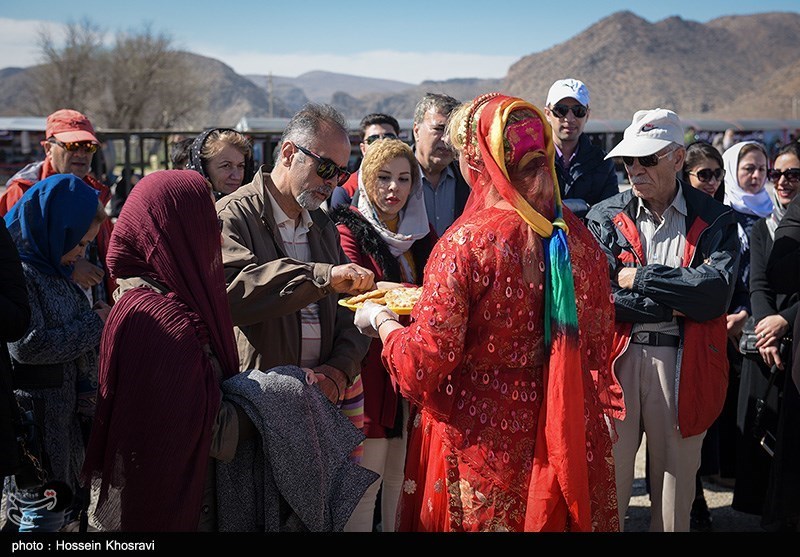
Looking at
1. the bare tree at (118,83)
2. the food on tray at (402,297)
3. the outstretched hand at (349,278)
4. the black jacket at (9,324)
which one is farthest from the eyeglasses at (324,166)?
the bare tree at (118,83)

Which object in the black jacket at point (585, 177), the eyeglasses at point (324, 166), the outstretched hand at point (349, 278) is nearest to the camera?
the outstretched hand at point (349, 278)

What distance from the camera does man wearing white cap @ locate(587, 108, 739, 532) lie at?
11.6ft

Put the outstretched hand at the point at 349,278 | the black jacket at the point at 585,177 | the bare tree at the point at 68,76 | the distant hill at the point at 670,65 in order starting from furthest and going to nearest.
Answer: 1. the distant hill at the point at 670,65
2. the bare tree at the point at 68,76
3. the black jacket at the point at 585,177
4. the outstretched hand at the point at 349,278

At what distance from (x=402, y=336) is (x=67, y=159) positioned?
3.40m

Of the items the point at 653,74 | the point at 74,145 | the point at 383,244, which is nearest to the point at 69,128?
the point at 74,145

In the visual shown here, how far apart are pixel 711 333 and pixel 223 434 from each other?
7.71ft

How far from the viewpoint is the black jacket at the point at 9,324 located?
268cm

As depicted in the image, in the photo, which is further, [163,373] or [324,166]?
[324,166]

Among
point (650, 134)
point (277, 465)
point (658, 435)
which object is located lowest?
point (658, 435)

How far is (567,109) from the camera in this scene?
4.55 meters

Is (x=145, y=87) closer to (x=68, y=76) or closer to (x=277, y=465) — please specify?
(x=68, y=76)

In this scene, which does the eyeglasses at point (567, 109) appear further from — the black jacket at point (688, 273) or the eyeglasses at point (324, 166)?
the eyeglasses at point (324, 166)

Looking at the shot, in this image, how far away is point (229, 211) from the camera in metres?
3.06

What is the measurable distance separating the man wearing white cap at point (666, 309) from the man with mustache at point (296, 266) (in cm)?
127
